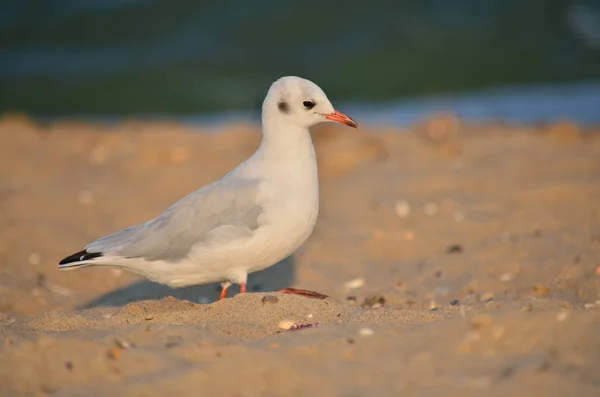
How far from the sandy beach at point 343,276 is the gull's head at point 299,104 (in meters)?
1.06

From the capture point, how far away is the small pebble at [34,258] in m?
6.74

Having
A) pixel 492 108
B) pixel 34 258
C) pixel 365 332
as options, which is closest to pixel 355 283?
pixel 365 332

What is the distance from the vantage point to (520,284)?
19.3 ft

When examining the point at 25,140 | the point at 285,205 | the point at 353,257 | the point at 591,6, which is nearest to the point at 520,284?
the point at 353,257

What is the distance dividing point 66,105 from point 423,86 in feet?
21.9

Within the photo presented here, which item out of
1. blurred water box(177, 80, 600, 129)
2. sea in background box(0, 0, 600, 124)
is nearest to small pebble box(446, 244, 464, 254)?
blurred water box(177, 80, 600, 129)

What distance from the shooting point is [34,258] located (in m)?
6.79

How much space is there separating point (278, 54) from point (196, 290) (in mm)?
13609

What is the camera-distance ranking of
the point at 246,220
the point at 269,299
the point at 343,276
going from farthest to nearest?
the point at 343,276 → the point at 246,220 → the point at 269,299

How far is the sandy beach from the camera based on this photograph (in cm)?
349

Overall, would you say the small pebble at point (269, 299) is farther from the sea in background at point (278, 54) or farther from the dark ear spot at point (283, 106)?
the sea in background at point (278, 54)

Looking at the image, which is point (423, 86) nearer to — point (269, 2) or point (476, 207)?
point (269, 2)

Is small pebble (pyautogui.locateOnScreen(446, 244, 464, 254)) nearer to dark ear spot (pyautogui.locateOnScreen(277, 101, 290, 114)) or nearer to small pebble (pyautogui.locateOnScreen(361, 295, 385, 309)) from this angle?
small pebble (pyautogui.locateOnScreen(361, 295, 385, 309))

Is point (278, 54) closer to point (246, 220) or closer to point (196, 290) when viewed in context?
point (196, 290)
